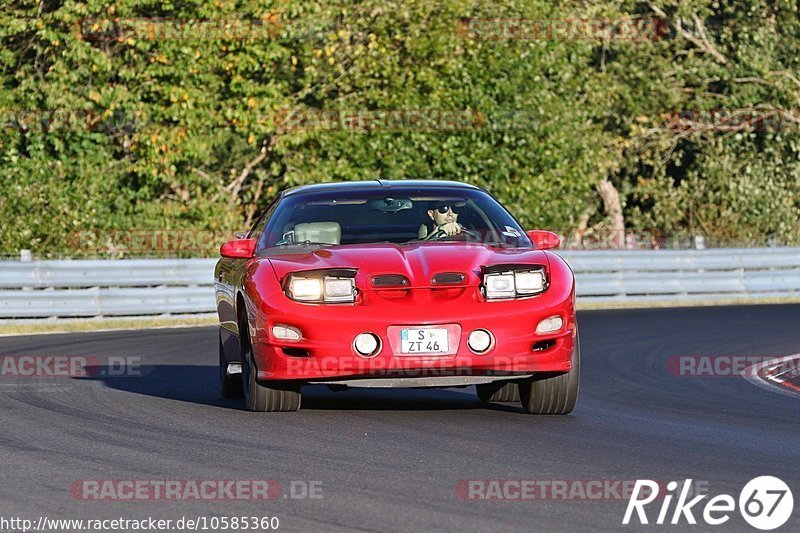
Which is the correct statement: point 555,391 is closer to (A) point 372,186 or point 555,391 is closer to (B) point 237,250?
(A) point 372,186

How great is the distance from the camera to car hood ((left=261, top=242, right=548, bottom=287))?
9.12m

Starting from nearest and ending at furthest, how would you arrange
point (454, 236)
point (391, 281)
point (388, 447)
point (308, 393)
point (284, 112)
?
1. point (388, 447)
2. point (391, 281)
3. point (454, 236)
4. point (308, 393)
5. point (284, 112)

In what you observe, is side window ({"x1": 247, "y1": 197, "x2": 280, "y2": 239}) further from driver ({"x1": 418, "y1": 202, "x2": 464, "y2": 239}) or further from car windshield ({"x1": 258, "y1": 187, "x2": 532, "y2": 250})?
driver ({"x1": 418, "y1": 202, "x2": 464, "y2": 239})

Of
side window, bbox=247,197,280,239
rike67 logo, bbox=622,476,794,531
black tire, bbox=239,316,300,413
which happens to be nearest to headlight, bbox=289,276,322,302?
black tire, bbox=239,316,300,413

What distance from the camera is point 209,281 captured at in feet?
78.5

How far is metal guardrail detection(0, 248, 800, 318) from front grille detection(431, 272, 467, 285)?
14.0m

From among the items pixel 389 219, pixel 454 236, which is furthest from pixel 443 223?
pixel 389 219

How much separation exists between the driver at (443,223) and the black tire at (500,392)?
43.5 inches

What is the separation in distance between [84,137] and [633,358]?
1723 centimetres

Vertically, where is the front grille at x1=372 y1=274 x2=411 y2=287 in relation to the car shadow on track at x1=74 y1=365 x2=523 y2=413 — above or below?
above

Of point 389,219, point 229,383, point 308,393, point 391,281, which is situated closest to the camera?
point 391,281

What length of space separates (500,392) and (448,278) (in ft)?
5.67

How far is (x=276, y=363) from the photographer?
918cm

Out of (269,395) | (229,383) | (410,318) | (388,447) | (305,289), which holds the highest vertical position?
(305,289)
